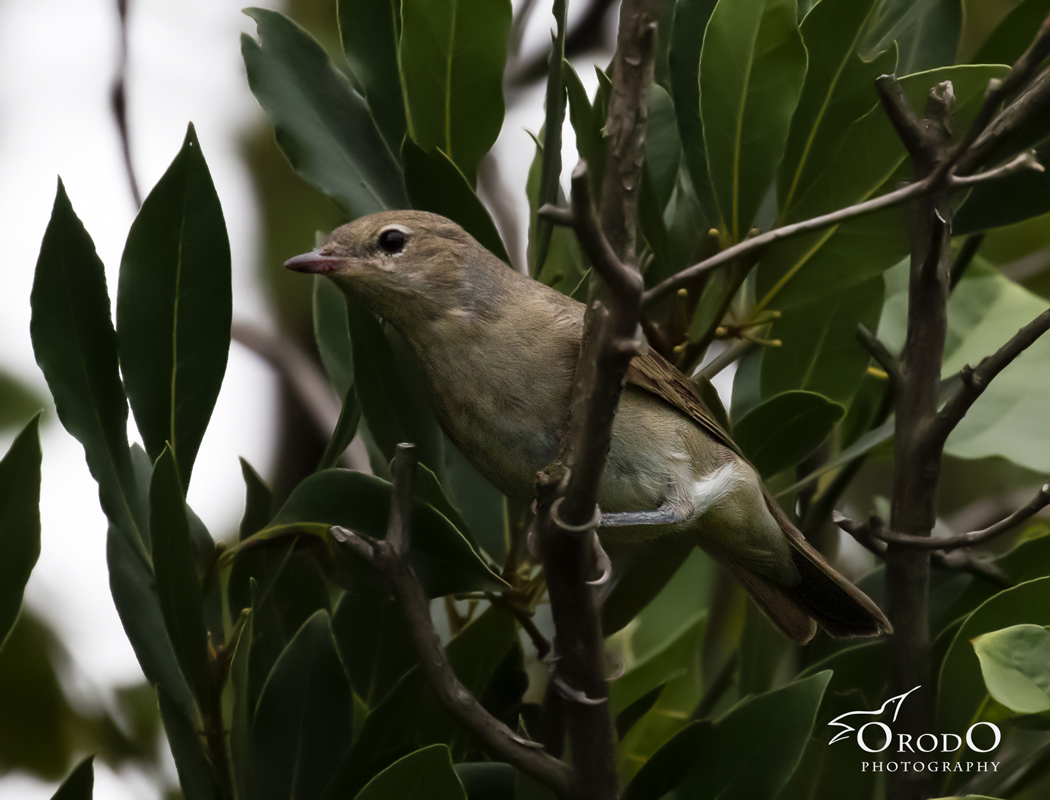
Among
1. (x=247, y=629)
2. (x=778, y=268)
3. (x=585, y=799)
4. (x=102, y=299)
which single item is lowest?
(x=585, y=799)

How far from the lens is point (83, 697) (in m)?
2.43

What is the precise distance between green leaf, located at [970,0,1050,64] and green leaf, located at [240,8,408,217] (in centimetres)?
133

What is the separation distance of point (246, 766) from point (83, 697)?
84 centimetres

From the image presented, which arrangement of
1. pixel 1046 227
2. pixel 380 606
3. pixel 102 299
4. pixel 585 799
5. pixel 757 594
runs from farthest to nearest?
1. pixel 1046 227
2. pixel 757 594
3. pixel 380 606
4. pixel 102 299
5. pixel 585 799

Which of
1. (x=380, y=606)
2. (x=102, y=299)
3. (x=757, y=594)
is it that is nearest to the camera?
(x=102, y=299)

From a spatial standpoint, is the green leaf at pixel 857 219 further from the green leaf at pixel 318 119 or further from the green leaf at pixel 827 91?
the green leaf at pixel 318 119

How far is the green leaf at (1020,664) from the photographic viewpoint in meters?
1.65

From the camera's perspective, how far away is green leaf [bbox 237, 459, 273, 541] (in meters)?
2.18

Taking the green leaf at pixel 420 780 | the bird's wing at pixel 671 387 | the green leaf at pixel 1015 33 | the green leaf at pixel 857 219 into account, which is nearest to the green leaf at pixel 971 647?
the bird's wing at pixel 671 387

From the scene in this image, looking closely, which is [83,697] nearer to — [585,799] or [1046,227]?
[585,799]

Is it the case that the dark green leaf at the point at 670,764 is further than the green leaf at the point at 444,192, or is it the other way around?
the green leaf at the point at 444,192

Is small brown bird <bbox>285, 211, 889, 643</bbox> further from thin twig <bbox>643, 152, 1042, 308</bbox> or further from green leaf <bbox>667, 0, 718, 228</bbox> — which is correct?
thin twig <bbox>643, 152, 1042, 308</bbox>

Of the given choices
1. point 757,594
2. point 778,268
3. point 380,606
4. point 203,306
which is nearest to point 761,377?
point 778,268

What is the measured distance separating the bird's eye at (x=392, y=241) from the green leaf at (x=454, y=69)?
227 millimetres
